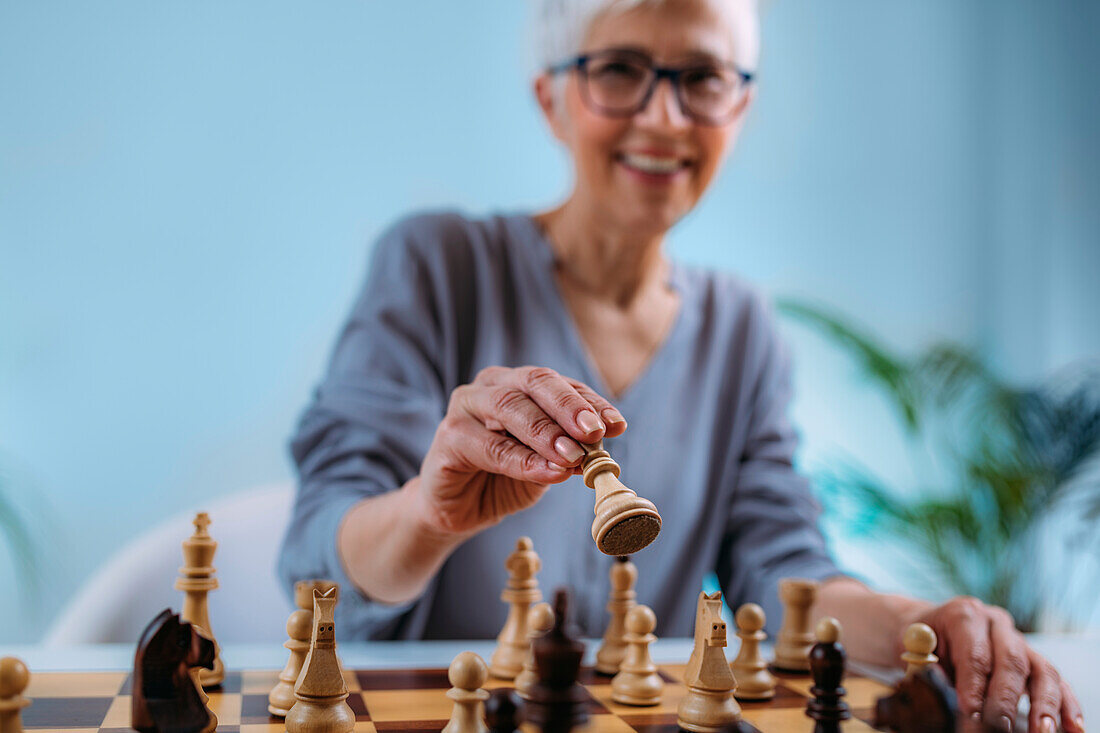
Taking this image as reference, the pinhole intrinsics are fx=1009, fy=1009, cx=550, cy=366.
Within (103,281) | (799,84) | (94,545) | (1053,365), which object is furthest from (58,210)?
(1053,365)

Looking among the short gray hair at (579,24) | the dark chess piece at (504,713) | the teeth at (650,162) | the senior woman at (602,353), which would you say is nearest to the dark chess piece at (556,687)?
the dark chess piece at (504,713)

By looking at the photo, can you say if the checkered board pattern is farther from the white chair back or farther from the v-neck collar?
the v-neck collar

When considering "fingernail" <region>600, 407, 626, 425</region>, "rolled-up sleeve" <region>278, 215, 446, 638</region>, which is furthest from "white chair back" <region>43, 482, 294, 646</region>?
"fingernail" <region>600, 407, 626, 425</region>

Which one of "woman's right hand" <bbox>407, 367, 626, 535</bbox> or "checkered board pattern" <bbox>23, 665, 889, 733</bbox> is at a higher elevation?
"woman's right hand" <bbox>407, 367, 626, 535</bbox>

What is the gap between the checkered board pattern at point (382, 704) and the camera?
119cm

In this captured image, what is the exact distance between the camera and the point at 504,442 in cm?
126

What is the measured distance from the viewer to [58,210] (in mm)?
2893

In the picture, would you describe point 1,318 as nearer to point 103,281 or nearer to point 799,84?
point 103,281

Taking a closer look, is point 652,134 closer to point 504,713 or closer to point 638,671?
point 638,671

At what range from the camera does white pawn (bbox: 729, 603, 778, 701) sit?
4.64ft

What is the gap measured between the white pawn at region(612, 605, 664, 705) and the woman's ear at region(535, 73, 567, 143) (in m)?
1.60

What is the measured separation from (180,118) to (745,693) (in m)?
2.41

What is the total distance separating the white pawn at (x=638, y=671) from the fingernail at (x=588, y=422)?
40cm

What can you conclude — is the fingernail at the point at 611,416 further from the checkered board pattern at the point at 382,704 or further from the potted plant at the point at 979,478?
the potted plant at the point at 979,478
